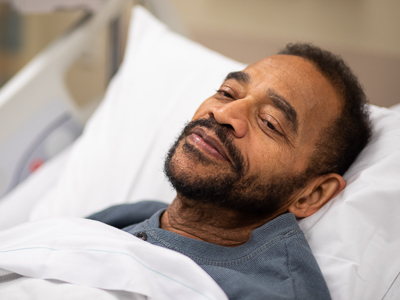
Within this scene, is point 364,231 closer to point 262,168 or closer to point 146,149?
point 262,168

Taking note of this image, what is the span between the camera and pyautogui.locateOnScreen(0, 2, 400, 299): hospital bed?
953mm

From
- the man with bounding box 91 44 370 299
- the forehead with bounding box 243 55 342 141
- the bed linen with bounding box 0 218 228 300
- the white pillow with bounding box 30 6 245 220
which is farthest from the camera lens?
the white pillow with bounding box 30 6 245 220

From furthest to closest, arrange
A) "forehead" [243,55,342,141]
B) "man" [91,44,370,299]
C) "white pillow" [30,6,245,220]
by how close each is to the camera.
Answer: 1. "white pillow" [30,6,245,220]
2. "forehead" [243,55,342,141]
3. "man" [91,44,370,299]

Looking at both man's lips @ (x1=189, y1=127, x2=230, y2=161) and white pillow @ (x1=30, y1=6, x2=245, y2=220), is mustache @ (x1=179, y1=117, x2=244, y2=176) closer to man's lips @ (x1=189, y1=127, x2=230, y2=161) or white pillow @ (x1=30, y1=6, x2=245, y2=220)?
man's lips @ (x1=189, y1=127, x2=230, y2=161)

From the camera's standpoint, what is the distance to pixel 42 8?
1.44m

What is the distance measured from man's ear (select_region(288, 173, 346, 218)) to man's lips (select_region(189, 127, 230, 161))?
233 mm

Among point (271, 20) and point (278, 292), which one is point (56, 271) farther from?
point (271, 20)

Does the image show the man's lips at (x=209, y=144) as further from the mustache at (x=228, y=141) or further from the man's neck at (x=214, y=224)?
the man's neck at (x=214, y=224)

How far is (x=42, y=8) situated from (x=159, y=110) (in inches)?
21.8

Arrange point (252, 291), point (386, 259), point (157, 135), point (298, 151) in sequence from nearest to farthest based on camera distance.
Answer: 1. point (252, 291)
2. point (386, 259)
3. point (298, 151)
4. point (157, 135)

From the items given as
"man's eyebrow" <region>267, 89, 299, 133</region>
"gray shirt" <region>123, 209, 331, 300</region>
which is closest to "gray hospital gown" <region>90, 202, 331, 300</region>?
"gray shirt" <region>123, 209, 331, 300</region>

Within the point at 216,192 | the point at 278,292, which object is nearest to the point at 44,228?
the point at 216,192

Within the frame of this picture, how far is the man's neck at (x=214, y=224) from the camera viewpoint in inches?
37.5

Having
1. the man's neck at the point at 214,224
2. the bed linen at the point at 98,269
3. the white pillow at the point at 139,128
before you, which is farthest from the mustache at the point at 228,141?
the white pillow at the point at 139,128
